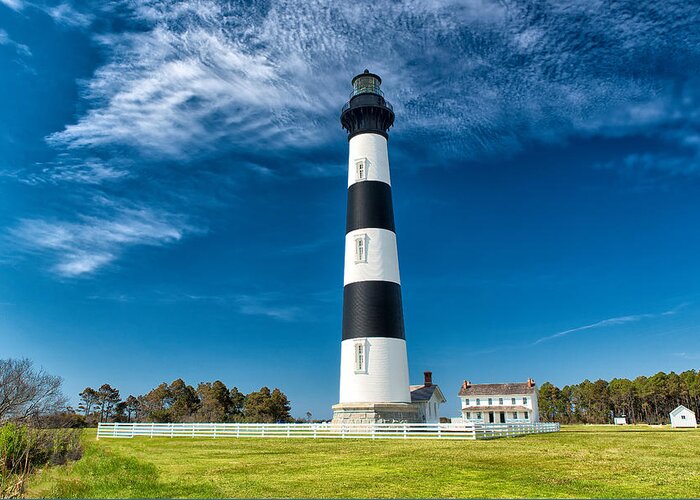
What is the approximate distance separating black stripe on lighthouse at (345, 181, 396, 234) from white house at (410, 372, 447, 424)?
41.1 ft

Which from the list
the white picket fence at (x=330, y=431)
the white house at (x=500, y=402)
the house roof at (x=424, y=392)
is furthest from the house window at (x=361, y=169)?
the white house at (x=500, y=402)

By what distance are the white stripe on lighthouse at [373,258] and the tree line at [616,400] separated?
234ft

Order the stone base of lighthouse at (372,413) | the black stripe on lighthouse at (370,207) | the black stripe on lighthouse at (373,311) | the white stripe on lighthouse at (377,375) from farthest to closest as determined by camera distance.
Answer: the black stripe on lighthouse at (370,207)
the black stripe on lighthouse at (373,311)
the white stripe on lighthouse at (377,375)
the stone base of lighthouse at (372,413)

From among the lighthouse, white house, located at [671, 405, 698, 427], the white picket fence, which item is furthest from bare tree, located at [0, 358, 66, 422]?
white house, located at [671, 405, 698, 427]

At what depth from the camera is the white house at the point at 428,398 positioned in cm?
3494

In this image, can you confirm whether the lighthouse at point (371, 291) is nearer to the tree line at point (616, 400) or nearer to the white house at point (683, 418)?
the white house at point (683, 418)

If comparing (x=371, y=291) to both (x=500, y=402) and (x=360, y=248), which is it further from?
(x=500, y=402)

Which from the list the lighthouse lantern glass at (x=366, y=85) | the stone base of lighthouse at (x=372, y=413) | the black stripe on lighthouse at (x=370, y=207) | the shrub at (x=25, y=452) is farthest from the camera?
the lighthouse lantern glass at (x=366, y=85)

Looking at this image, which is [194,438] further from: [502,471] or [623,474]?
[623,474]

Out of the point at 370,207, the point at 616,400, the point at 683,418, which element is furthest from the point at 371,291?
the point at 616,400

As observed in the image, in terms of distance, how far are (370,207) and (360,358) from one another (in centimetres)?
847

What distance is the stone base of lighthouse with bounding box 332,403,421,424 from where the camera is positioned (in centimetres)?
2605

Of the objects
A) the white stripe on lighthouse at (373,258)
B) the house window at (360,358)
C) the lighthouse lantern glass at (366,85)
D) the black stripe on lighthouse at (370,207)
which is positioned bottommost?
the house window at (360,358)

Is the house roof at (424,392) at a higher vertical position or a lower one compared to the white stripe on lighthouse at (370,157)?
lower
